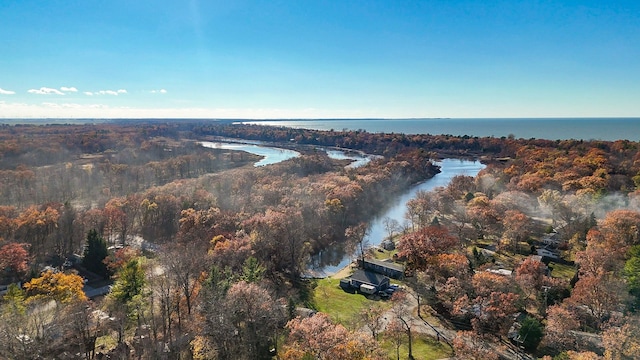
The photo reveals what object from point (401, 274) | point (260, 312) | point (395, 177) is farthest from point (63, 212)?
point (395, 177)

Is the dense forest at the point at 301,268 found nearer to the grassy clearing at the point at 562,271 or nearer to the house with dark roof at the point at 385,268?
the grassy clearing at the point at 562,271

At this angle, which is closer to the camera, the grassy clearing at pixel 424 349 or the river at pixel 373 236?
the grassy clearing at pixel 424 349

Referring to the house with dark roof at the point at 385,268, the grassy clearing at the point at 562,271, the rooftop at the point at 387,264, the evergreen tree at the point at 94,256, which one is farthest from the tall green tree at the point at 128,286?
the grassy clearing at the point at 562,271

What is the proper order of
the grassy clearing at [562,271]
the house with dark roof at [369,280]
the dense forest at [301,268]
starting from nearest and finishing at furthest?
the dense forest at [301,268] < the house with dark roof at [369,280] < the grassy clearing at [562,271]

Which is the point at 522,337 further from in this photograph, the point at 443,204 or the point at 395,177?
the point at 395,177

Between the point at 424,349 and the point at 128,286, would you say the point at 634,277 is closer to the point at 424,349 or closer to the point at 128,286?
the point at 424,349

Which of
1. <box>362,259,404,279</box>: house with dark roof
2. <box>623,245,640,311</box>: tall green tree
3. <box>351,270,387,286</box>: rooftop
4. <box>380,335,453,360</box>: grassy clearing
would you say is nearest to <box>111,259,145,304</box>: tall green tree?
<box>380,335,453,360</box>: grassy clearing

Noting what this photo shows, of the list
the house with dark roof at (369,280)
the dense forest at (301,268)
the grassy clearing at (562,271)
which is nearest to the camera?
the dense forest at (301,268)

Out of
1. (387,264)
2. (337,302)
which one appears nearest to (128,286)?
(337,302)

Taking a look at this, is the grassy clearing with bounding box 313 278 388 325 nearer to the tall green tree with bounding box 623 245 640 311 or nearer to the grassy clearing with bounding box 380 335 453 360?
the grassy clearing with bounding box 380 335 453 360

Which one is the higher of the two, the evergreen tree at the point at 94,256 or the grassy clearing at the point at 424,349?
the evergreen tree at the point at 94,256
